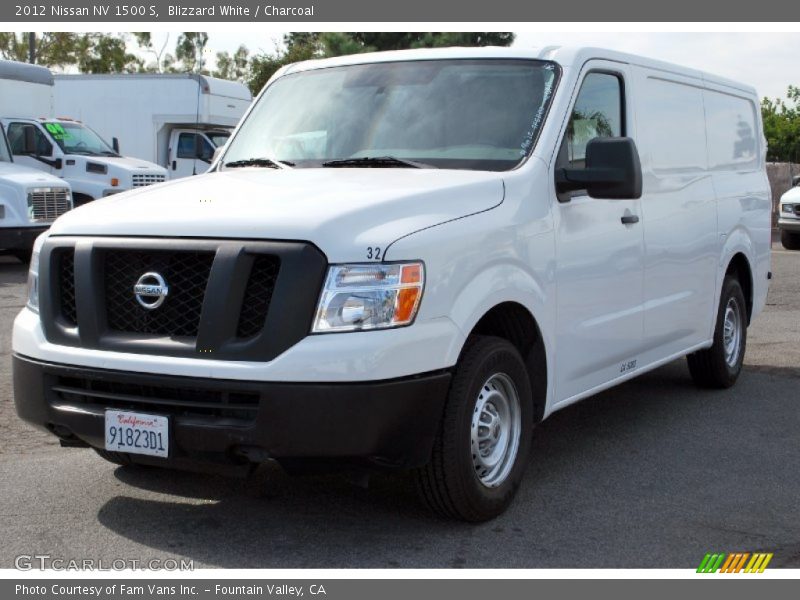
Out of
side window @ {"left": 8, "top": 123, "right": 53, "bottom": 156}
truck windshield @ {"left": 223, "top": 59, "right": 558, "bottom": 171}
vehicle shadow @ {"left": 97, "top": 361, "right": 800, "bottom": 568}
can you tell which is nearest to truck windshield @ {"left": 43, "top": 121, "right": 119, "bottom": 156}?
side window @ {"left": 8, "top": 123, "right": 53, "bottom": 156}

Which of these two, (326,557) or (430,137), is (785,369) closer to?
(430,137)

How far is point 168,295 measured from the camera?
4.39 meters

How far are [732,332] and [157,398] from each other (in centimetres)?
478

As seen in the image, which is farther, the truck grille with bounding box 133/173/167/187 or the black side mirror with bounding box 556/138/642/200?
the truck grille with bounding box 133/173/167/187

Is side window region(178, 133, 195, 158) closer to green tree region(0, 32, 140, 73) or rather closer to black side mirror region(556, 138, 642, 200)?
black side mirror region(556, 138, 642, 200)

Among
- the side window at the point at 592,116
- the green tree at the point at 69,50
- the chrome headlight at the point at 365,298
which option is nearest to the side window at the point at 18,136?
the side window at the point at 592,116

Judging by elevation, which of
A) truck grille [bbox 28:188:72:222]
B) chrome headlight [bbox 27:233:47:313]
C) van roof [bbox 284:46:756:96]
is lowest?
truck grille [bbox 28:188:72:222]

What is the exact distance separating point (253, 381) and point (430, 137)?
179 centimetres

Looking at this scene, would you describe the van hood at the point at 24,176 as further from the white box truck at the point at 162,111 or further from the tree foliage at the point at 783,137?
the tree foliage at the point at 783,137

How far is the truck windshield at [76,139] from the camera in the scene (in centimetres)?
1883

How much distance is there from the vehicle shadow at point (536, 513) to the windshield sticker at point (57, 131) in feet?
47.2

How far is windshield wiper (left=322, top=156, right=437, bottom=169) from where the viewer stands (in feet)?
17.2

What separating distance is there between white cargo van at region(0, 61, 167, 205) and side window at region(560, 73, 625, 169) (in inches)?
520

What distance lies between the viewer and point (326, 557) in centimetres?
439
